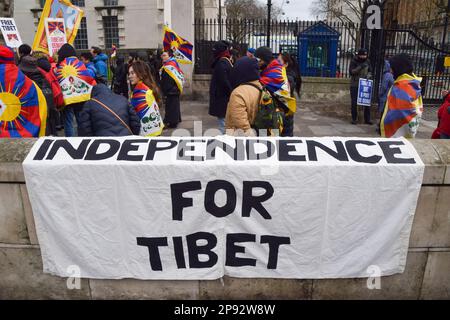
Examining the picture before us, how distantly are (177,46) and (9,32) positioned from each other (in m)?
4.19

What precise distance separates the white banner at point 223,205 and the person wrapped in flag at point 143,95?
1819mm

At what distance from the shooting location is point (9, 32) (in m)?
10.4

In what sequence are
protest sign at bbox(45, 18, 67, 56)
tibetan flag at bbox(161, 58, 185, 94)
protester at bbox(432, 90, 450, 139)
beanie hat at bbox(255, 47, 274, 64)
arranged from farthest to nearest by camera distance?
1. tibetan flag at bbox(161, 58, 185, 94)
2. protest sign at bbox(45, 18, 67, 56)
3. beanie hat at bbox(255, 47, 274, 64)
4. protester at bbox(432, 90, 450, 139)

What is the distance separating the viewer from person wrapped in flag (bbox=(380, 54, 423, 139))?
5.09 m

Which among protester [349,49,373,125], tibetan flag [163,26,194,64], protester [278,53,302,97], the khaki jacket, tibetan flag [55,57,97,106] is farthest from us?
tibetan flag [163,26,194,64]

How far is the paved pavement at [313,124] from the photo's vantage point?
10.1m

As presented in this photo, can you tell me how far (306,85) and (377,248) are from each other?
11.4 meters

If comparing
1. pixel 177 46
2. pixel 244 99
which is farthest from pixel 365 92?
pixel 244 99

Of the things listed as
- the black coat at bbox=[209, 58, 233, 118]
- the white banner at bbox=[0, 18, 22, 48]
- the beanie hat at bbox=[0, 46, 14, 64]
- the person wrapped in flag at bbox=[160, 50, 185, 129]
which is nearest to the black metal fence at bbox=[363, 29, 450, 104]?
the person wrapped in flag at bbox=[160, 50, 185, 129]

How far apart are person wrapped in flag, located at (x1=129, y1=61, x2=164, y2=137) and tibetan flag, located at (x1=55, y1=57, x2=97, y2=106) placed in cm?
228

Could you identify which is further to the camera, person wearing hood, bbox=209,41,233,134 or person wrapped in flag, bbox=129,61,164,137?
person wearing hood, bbox=209,41,233,134

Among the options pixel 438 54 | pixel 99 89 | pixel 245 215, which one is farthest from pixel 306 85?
Result: pixel 245 215

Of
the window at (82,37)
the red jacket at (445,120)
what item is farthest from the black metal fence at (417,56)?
the window at (82,37)

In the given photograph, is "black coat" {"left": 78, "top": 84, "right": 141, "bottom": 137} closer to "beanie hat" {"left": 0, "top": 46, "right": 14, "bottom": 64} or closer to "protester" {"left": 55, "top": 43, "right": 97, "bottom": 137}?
"beanie hat" {"left": 0, "top": 46, "right": 14, "bottom": 64}
